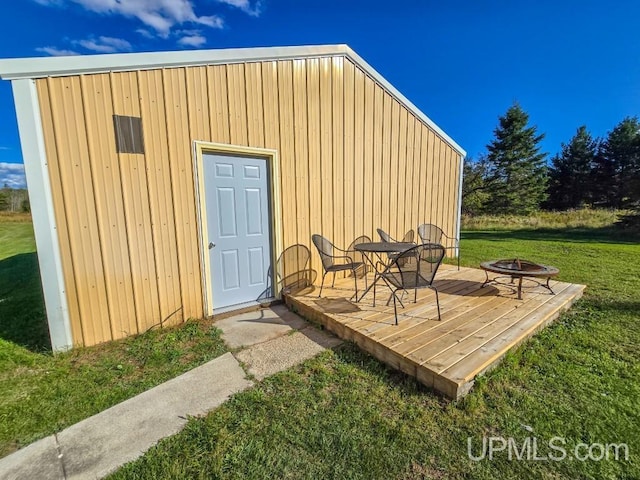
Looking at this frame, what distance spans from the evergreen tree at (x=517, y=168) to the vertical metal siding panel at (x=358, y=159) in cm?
2062

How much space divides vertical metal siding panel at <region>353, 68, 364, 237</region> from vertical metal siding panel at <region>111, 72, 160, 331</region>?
3102 millimetres

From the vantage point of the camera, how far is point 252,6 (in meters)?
4.73

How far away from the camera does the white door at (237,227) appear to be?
134 inches

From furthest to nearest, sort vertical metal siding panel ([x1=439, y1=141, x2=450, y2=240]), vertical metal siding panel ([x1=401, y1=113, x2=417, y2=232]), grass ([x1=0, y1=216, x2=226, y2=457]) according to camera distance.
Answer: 1. vertical metal siding panel ([x1=439, y1=141, x2=450, y2=240])
2. vertical metal siding panel ([x1=401, y1=113, x2=417, y2=232])
3. grass ([x1=0, y1=216, x2=226, y2=457])

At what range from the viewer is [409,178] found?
5449 millimetres

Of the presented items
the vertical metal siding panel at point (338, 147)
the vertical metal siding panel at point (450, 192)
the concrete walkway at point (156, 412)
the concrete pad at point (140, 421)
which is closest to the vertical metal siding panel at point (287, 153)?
the vertical metal siding panel at point (338, 147)

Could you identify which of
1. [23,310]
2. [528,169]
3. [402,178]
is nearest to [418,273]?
[402,178]

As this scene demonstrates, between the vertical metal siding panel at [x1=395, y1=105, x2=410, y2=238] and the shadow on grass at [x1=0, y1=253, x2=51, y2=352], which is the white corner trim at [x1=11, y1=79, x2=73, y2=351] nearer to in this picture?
the shadow on grass at [x1=0, y1=253, x2=51, y2=352]

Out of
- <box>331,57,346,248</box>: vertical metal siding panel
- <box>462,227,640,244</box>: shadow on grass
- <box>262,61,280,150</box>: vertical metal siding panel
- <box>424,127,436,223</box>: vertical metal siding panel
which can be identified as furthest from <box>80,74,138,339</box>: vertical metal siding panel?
<box>462,227,640,244</box>: shadow on grass

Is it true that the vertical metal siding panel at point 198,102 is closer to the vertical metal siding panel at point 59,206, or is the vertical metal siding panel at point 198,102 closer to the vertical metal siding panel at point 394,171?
the vertical metal siding panel at point 59,206

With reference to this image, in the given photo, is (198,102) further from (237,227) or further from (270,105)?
(237,227)

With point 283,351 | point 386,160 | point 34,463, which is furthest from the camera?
point 386,160

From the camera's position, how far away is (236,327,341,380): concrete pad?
2408 mm

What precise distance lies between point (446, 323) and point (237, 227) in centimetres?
279
